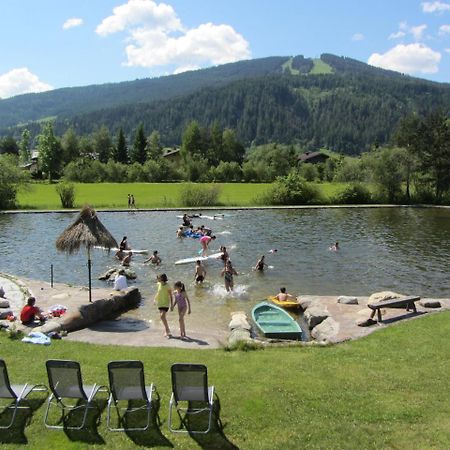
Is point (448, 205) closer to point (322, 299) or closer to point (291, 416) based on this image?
point (322, 299)

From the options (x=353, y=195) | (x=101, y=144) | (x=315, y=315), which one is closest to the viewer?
(x=315, y=315)

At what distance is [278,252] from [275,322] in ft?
52.4

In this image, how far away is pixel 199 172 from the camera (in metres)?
107

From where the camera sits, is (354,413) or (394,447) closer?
(394,447)

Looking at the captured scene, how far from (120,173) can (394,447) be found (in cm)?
10358

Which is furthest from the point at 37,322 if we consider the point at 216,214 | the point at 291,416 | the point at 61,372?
the point at 216,214

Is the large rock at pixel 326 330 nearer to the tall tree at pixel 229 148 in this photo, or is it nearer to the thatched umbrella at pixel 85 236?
the thatched umbrella at pixel 85 236

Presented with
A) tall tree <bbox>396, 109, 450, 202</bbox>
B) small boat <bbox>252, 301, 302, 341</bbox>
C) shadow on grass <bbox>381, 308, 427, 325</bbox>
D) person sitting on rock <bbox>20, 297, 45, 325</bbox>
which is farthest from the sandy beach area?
tall tree <bbox>396, 109, 450, 202</bbox>

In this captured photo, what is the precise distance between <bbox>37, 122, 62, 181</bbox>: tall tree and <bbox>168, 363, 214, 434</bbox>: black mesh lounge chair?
11658 cm

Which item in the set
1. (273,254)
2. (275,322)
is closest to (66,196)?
(273,254)

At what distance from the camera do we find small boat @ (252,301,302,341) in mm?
16656

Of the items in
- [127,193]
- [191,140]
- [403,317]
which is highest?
[191,140]

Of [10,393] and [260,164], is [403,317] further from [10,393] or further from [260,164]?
[260,164]

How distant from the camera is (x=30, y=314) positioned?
15.3 meters
